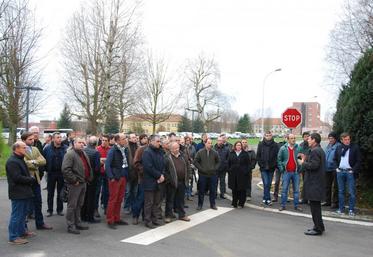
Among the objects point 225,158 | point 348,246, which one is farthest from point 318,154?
point 225,158

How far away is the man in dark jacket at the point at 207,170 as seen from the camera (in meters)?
10.3

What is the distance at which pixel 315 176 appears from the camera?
8.06m

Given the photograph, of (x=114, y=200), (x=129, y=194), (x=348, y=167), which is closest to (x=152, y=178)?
(x=114, y=200)

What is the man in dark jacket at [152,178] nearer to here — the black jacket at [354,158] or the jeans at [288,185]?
the jeans at [288,185]

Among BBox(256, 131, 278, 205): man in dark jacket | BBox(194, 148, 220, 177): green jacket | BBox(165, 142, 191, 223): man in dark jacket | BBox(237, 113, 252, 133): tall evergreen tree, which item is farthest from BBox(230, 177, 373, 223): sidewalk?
BBox(237, 113, 252, 133): tall evergreen tree

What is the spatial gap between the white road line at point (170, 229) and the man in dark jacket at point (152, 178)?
13.8 inches

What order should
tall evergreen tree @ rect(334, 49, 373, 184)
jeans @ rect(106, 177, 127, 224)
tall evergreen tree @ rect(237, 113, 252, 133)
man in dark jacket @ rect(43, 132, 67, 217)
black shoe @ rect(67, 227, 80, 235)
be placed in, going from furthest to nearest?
tall evergreen tree @ rect(237, 113, 252, 133) → tall evergreen tree @ rect(334, 49, 373, 184) → man in dark jacket @ rect(43, 132, 67, 217) → jeans @ rect(106, 177, 127, 224) → black shoe @ rect(67, 227, 80, 235)

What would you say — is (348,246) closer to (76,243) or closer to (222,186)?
(76,243)

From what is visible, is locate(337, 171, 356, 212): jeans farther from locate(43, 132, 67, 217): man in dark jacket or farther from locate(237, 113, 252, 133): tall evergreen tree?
locate(237, 113, 252, 133): tall evergreen tree

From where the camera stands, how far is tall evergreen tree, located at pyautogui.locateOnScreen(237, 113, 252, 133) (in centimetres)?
10744

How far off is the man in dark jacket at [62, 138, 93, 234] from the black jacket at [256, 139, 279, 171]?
528 cm

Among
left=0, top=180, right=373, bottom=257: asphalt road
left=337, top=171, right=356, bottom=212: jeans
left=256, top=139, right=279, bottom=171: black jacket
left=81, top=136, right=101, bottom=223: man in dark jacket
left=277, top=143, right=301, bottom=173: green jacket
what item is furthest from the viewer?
left=256, top=139, right=279, bottom=171: black jacket

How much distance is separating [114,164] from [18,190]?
2.03 m

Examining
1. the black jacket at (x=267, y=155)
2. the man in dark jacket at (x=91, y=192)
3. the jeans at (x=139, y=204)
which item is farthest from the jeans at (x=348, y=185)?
the man in dark jacket at (x=91, y=192)
